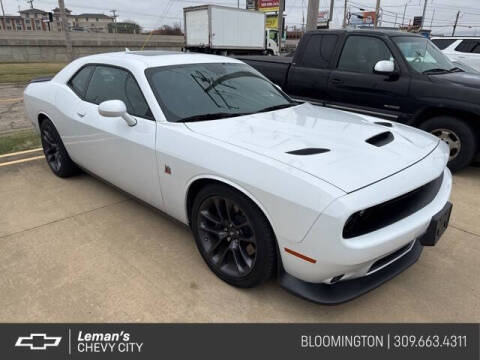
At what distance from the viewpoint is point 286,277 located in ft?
7.36

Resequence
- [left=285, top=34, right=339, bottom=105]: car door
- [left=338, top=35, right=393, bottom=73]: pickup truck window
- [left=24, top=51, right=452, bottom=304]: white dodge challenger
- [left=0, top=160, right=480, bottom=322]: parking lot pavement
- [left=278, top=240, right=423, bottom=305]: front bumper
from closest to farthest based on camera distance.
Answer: [left=24, top=51, right=452, bottom=304]: white dodge challenger
[left=278, top=240, right=423, bottom=305]: front bumper
[left=0, top=160, right=480, bottom=322]: parking lot pavement
[left=338, top=35, right=393, bottom=73]: pickup truck window
[left=285, top=34, right=339, bottom=105]: car door

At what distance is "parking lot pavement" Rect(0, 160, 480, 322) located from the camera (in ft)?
7.83

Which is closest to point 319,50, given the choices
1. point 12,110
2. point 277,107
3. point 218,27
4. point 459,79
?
point 459,79

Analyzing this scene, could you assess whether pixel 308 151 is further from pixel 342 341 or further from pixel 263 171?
pixel 342 341

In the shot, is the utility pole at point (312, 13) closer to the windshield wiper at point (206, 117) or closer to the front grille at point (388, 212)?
the windshield wiper at point (206, 117)

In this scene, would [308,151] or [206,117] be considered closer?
[308,151]

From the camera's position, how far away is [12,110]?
866cm

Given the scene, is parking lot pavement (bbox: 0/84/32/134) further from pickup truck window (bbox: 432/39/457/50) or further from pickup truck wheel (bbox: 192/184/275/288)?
pickup truck window (bbox: 432/39/457/50)

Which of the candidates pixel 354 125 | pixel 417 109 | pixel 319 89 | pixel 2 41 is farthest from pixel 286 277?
pixel 2 41

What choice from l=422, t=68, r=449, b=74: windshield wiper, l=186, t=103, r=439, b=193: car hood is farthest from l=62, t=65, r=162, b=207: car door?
l=422, t=68, r=449, b=74: windshield wiper

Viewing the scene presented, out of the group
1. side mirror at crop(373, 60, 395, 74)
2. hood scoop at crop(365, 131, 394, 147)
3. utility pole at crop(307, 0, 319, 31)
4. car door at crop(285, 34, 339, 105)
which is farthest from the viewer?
utility pole at crop(307, 0, 319, 31)

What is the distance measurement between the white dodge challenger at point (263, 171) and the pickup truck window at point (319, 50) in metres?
2.30

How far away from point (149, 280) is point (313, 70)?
4.28 metres

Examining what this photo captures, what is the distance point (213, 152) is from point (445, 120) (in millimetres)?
3667
